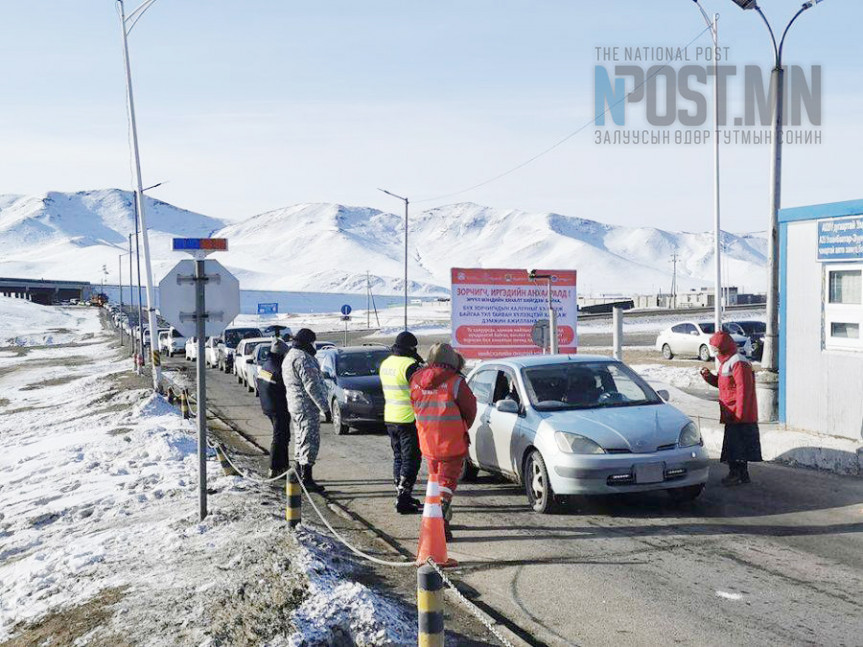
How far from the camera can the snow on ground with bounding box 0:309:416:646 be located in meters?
5.92

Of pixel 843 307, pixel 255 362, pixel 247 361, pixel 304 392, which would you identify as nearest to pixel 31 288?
pixel 247 361

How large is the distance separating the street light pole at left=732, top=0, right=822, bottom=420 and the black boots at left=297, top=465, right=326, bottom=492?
733cm

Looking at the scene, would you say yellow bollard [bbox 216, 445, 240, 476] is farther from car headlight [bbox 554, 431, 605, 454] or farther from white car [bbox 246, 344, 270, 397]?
white car [bbox 246, 344, 270, 397]

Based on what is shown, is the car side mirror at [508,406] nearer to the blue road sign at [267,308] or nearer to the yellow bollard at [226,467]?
the yellow bollard at [226,467]

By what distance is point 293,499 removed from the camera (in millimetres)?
8141

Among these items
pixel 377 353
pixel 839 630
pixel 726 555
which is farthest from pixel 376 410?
pixel 839 630

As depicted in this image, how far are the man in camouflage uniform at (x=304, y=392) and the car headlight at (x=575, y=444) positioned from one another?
2.93m

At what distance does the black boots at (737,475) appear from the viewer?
10.8 meters

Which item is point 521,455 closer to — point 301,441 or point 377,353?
point 301,441

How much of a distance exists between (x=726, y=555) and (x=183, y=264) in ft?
17.9

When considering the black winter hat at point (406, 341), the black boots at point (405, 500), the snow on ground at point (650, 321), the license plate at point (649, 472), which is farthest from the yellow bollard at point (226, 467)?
the snow on ground at point (650, 321)

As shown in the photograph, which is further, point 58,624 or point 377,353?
point 377,353

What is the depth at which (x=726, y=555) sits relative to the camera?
7.77 meters

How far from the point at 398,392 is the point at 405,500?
1145mm
